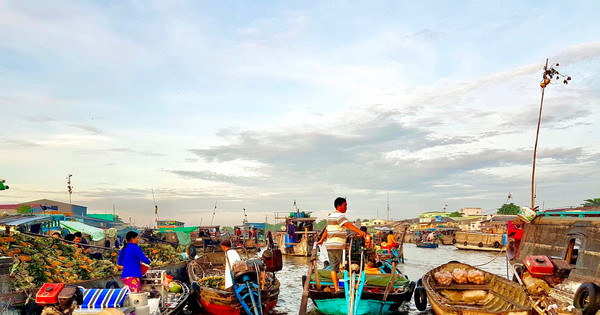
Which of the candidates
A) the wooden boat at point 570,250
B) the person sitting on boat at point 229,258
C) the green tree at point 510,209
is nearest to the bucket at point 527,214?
the wooden boat at point 570,250

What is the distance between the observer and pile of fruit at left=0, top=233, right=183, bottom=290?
559 inches

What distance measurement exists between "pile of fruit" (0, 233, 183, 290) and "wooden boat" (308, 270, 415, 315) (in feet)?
28.8

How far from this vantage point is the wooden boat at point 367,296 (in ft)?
40.1

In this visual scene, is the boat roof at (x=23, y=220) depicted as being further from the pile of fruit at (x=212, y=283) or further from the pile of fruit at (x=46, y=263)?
the pile of fruit at (x=212, y=283)

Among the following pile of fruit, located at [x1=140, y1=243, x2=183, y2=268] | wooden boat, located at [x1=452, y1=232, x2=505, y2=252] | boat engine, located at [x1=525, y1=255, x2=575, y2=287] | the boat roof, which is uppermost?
boat engine, located at [x1=525, y1=255, x2=575, y2=287]

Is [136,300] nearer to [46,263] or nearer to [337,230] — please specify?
[337,230]

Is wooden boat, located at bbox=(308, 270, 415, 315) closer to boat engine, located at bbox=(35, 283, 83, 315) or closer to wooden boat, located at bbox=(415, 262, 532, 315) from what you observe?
wooden boat, located at bbox=(415, 262, 532, 315)

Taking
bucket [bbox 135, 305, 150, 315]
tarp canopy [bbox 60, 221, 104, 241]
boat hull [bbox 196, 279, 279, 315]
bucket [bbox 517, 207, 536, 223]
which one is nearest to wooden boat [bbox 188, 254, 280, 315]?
boat hull [bbox 196, 279, 279, 315]

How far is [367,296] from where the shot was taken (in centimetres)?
1219

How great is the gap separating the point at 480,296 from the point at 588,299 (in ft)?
14.8

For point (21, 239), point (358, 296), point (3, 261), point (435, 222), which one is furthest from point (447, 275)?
point (435, 222)

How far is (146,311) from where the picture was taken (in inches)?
330

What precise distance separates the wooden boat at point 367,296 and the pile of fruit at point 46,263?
8775 millimetres

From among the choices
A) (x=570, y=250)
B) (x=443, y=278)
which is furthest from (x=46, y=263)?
(x=570, y=250)
